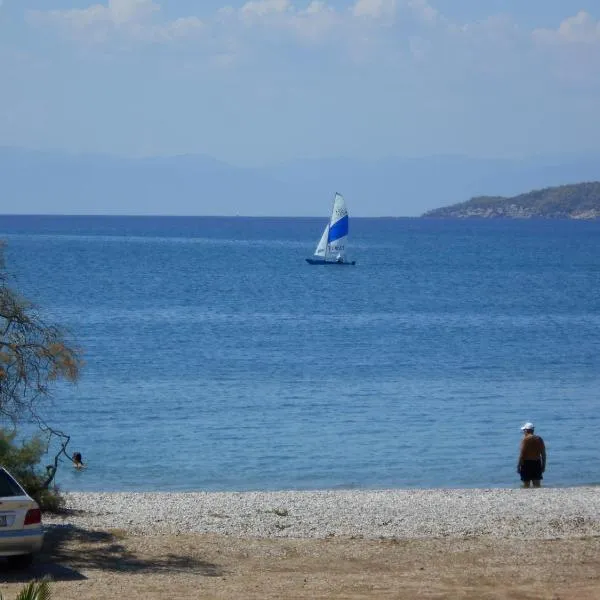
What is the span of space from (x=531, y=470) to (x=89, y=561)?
10.1 meters

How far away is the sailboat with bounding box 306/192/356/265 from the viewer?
9911 centimetres

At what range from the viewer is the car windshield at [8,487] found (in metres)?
12.8

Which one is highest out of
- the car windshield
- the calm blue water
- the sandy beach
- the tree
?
the tree

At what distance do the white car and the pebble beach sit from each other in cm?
304

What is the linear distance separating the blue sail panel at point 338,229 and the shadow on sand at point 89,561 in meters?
84.7

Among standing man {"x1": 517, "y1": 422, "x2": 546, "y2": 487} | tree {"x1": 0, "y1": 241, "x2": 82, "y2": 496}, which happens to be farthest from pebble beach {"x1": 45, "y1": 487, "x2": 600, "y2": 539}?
tree {"x1": 0, "y1": 241, "x2": 82, "y2": 496}

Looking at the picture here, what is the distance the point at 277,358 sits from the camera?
43.0m

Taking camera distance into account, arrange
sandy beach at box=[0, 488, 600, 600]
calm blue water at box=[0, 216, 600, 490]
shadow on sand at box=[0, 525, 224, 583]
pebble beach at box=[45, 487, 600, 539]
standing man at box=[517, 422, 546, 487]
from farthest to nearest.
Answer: calm blue water at box=[0, 216, 600, 490] < standing man at box=[517, 422, 546, 487] < pebble beach at box=[45, 487, 600, 539] < shadow on sand at box=[0, 525, 224, 583] < sandy beach at box=[0, 488, 600, 600]

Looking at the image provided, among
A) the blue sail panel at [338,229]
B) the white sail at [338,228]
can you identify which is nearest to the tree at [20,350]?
the white sail at [338,228]

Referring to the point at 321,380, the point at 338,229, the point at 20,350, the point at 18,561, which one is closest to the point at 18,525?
the point at 18,561

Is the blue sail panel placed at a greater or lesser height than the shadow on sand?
greater

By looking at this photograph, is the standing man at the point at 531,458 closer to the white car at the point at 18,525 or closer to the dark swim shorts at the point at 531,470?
the dark swim shorts at the point at 531,470

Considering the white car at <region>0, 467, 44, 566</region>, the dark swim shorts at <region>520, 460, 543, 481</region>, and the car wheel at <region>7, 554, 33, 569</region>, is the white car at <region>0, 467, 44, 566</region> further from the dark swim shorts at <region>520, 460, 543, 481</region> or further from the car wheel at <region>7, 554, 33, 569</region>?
the dark swim shorts at <region>520, 460, 543, 481</region>

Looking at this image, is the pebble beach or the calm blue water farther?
the calm blue water
